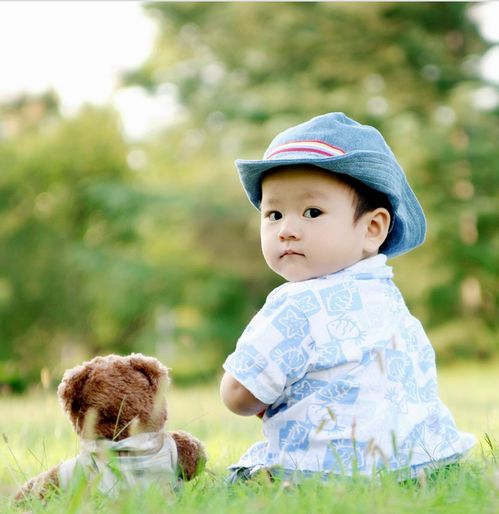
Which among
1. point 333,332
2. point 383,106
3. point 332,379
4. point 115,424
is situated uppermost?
point 383,106

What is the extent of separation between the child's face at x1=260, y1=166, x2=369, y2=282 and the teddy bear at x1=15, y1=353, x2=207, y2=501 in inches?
20.9

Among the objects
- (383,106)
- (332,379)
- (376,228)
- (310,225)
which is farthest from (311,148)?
(383,106)

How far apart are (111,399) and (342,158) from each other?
959 millimetres

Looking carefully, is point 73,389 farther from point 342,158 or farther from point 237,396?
point 342,158

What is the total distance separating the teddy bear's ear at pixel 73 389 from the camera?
7.71 feet

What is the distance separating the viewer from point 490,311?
58.4 feet

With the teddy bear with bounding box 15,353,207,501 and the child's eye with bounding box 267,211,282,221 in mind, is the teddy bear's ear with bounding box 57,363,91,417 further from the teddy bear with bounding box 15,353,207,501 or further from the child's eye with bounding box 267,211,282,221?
the child's eye with bounding box 267,211,282,221

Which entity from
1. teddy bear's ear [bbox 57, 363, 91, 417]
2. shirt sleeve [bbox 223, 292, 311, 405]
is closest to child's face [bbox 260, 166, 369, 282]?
shirt sleeve [bbox 223, 292, 311, 405]

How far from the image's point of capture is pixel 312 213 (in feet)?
8.27

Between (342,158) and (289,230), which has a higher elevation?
(342,158)

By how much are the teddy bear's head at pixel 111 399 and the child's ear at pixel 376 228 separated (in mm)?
797

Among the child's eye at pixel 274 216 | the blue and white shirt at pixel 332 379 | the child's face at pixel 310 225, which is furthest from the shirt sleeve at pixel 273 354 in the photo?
the child's eye at pixel 274 216

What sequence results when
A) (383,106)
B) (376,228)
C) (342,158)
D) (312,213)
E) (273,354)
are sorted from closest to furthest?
(273,354) < (342,158) < (312,213) < (376,228) < (383,106)

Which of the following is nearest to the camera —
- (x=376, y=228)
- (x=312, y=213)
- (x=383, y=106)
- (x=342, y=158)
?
(x=342, y=158)
